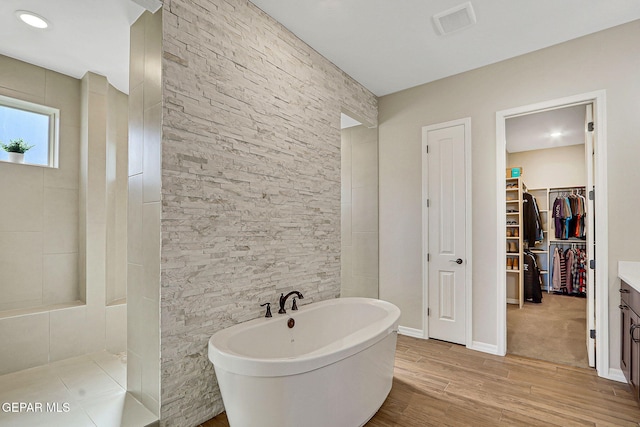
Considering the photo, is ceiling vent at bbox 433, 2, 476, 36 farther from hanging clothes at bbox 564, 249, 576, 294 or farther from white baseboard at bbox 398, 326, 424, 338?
hanging clothes at bbox 564, 249, 576, 294

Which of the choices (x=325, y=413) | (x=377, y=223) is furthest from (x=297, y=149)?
(x=325, y=413)

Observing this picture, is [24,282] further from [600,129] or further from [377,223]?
Result: [600,129]

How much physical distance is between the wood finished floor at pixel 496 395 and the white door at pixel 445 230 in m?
0.44

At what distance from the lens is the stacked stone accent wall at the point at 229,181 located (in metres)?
1.89

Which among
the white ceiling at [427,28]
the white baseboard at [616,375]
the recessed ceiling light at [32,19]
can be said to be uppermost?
the white ceiling at [427,28]

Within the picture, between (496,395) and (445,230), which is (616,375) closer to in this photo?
(496,395)

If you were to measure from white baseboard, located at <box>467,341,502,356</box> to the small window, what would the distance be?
4527 mm

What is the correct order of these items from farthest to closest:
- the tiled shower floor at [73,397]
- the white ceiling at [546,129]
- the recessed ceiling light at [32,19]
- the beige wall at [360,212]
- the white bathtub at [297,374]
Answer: the white ceiling at [546,129]
the beige wall at [360,212]
the recessed ceiling light at [32,19]
the tiled shower floor at [73,397]
the white bathtub at [297,374]

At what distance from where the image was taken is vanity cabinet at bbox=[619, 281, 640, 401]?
81.4 inches

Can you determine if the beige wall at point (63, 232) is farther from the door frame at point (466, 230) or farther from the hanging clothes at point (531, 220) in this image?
the hanging clothes at point (531, 220)

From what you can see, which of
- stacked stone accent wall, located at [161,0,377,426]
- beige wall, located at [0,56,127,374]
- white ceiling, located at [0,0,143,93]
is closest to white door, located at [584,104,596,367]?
stacked stone accent wall, located at [161,0,377,426]

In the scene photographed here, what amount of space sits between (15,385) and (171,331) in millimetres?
1556

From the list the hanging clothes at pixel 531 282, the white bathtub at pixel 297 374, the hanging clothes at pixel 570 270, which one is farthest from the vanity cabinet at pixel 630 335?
the hanging clothes at pixel 570 270

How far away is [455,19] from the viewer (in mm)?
2574
